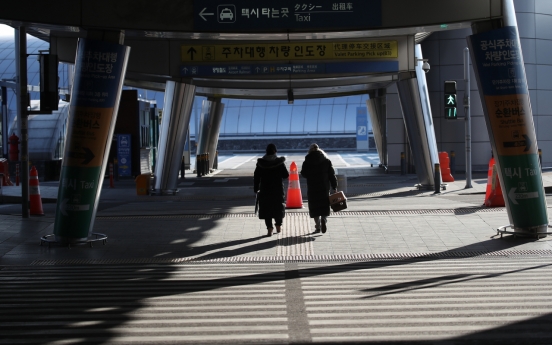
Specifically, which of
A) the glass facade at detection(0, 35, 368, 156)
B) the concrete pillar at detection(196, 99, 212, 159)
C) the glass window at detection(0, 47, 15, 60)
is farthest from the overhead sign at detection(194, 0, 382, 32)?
the glass facade at detection(0, 35, 368, 156)

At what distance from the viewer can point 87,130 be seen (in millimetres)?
11258

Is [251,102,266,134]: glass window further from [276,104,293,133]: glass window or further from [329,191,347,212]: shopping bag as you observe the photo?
[329,191,347,212]: shopping bag

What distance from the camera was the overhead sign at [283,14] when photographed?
38.6 ft

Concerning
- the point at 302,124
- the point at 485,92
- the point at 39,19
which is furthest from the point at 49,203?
the point at 302,124

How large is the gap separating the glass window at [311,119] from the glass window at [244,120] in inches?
230

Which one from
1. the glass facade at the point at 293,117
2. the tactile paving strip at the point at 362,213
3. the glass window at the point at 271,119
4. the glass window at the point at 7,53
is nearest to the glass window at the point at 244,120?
the glass facade at the point at 293,117

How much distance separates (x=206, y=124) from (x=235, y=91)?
6814 millimetres

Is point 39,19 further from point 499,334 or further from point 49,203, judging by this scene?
point 49,203

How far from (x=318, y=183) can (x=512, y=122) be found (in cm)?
314

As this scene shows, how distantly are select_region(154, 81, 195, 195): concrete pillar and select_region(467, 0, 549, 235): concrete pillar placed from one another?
40.5 feet

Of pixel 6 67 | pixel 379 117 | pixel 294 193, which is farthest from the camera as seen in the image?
pixel 6 67

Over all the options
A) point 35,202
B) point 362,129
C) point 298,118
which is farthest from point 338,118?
point 35,202

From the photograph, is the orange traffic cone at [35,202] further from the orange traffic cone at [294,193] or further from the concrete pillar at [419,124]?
the concrete pillar at [419,124]

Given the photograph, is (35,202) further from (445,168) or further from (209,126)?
(209,126)
